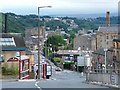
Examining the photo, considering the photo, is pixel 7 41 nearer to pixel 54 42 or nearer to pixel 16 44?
pixel 16 44

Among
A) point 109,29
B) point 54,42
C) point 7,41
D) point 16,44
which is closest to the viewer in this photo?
point 7,41

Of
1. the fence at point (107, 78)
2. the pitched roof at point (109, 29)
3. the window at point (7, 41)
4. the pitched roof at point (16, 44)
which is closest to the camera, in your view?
the fence at point (107, 78)

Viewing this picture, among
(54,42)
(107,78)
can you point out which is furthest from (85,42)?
(107,78)

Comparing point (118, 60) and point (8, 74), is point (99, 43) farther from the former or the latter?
point (8, 74)

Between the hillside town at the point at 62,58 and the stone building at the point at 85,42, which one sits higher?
the stone building at the point at 85,42

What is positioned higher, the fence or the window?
the window

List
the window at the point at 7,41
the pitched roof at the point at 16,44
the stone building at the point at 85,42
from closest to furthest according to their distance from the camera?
the window at the point at 7,41, the pitched roof at the point at 16,44, the stone building at the point at 85,42

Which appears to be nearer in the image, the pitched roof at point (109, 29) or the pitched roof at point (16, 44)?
the pitched roof at point (16, 44)

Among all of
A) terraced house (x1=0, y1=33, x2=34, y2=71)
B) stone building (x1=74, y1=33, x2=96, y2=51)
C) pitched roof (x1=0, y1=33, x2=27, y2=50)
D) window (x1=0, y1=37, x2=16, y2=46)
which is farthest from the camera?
stone building (x1=74, y1=33, x2=96, y2=51)

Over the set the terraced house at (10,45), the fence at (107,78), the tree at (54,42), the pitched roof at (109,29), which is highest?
the pitched roof at (109,29)

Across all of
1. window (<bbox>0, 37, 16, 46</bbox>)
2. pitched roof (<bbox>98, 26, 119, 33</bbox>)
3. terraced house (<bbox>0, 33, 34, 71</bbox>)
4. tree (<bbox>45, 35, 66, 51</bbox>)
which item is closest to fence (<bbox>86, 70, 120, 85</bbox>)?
terraced house (<bbox>0, 33, 34, 71</bbox>)

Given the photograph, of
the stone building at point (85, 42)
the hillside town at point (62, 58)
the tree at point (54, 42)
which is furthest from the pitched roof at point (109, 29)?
the tree at point (54, 42)

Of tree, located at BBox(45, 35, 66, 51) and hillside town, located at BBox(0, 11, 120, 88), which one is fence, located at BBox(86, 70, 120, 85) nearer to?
hillside town, located at BBox(0, 11, 120, 88)

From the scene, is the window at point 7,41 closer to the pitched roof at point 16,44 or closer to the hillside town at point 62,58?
the hillside town at point 62,58
